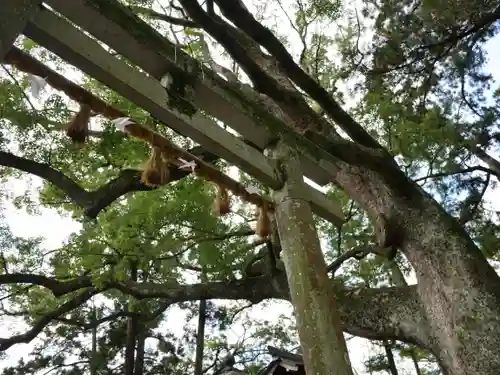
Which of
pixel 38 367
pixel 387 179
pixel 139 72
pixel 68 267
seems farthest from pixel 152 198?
pixel 38 367

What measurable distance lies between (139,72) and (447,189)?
3944 millimetres

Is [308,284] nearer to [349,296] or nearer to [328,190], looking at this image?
[349,296]

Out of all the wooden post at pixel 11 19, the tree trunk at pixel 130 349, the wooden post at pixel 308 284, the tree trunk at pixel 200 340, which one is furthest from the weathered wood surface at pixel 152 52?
the tree trunk at pixel 200 340

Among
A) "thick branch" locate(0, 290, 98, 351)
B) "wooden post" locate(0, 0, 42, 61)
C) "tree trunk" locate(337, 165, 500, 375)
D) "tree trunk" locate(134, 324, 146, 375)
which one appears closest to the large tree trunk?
"tree trunk" locate(337, 165, 500, 375)

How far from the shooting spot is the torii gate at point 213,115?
6.92ft

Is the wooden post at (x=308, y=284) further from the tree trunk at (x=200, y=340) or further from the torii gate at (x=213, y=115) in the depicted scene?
the tree trunk at (x=200, y=340)

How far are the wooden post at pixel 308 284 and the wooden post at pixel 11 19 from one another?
161cm

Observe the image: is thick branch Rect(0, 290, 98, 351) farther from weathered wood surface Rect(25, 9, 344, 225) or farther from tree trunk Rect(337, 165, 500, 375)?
tree trunk Rect(337, 165, 500, 375)

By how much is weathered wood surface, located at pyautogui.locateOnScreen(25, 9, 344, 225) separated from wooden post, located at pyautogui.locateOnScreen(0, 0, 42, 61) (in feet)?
1.21

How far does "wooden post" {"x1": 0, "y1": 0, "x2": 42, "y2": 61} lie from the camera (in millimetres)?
1510

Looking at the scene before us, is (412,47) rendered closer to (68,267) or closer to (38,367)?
(68,267)

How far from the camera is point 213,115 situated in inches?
111

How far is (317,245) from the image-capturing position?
99.7 inches

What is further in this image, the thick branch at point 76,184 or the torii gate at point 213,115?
the thick branch at point 76,184
